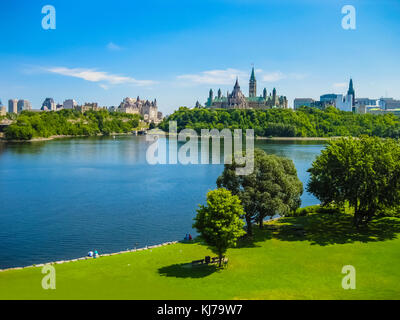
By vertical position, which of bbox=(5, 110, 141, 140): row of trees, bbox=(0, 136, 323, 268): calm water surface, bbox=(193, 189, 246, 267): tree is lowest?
bbox=(0, 136, 323, 268): calm water surface

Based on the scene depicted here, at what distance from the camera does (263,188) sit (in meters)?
25.1

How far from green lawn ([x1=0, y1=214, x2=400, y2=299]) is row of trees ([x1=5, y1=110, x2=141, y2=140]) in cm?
10901

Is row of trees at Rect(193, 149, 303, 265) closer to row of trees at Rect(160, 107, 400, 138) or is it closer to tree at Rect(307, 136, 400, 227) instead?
tree at Rect(307, 136, 400, 227)

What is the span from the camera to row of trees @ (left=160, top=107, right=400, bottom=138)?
479 ft

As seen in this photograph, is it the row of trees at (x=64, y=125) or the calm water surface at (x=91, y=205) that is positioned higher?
the row of trees at (x=64, y=125)

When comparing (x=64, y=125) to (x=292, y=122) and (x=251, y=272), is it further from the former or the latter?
(x=251, y=272)

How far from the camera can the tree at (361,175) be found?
24984 millimetres

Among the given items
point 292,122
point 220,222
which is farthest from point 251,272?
point 292,122

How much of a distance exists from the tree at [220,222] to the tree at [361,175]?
31.8 feet

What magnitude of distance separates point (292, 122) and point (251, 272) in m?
145

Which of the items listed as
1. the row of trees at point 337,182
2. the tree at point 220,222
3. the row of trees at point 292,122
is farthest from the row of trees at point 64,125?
the tree at point 220,222

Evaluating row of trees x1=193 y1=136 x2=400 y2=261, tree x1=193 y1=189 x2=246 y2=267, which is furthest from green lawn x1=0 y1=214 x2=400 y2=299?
row of trees x1=193 y1=136 x2=400 y2=261

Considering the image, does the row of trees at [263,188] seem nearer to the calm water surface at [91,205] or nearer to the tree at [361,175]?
the tree at [361,175]
